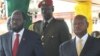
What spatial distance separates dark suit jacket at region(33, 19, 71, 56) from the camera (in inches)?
155

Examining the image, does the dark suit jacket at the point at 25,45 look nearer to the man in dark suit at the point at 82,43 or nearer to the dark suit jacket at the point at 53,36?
the man in dark suit at the point at 82,43

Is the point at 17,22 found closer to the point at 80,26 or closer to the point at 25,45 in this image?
the point at 25,45

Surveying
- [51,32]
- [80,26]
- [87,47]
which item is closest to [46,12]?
[51,32]

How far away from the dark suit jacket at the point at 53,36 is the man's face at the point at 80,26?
22.9 inches

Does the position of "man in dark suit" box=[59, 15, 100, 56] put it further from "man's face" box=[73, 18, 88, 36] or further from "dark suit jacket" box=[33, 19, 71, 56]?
"dark suit jacket" box=[33, 19, 71, 56]

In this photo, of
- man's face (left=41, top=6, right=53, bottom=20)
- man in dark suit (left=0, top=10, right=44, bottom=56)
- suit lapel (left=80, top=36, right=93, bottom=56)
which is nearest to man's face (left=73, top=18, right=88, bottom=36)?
suit lapel (left=80, top=36, right=93, bottom=56)

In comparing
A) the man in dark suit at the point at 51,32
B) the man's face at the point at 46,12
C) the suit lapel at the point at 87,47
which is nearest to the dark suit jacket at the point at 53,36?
the man in dark suit at the point at 51,32

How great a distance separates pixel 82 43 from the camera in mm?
3418

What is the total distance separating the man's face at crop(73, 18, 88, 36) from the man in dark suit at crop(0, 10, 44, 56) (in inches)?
16.9

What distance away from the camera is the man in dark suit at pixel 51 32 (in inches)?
154

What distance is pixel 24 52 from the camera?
326cm

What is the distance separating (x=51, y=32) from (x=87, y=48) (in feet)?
2.32

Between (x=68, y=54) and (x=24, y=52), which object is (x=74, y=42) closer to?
(x=68, y=54)

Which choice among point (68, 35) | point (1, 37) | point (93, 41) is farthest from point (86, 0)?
point (1, 37)
